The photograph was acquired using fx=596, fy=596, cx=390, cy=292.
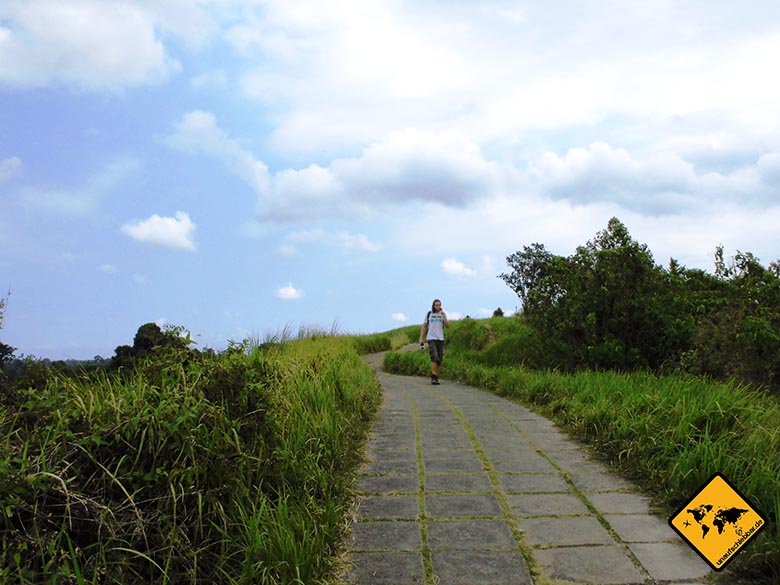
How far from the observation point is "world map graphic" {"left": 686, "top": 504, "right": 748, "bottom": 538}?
300cm

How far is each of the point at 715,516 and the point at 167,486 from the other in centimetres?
289

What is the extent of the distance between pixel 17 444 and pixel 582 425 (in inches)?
190

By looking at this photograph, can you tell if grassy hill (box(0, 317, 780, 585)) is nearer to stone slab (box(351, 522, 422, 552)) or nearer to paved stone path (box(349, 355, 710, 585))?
stone slab (box(351, 522, 422, 552))

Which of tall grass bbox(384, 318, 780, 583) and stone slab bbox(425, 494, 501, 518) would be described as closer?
tall grass bbox(384, 318, 780, 583)

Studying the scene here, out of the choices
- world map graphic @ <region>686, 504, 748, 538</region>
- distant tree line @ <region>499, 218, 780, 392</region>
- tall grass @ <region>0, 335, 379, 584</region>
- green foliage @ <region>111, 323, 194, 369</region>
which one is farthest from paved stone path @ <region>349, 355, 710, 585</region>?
distant tree line @ <region>499, 218, 780, 392</region>

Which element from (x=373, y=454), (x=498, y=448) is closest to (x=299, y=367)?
(x=373, y=454)

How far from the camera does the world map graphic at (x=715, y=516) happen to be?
300 cm

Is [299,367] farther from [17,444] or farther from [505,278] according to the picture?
[505,278]

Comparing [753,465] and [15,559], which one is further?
[753,465]

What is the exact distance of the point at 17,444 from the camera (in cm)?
337

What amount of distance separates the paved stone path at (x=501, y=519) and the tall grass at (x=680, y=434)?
245 millimetres

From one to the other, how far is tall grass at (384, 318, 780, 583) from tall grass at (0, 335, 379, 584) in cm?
241

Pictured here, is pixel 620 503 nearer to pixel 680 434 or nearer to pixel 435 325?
pixel 680 434

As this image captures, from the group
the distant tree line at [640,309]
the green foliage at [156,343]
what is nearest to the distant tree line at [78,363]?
the green foliage at [156,343]
